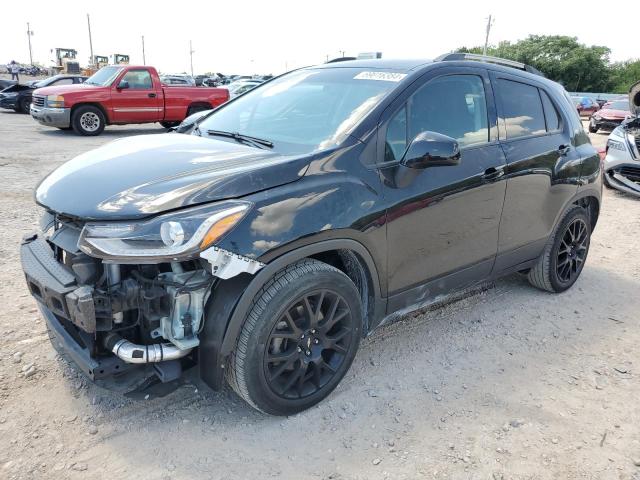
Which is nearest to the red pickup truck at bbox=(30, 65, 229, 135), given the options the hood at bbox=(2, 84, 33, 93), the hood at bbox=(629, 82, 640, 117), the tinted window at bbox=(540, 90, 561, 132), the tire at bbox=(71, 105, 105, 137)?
the tire at bbox=(71, 105, 105, 137)

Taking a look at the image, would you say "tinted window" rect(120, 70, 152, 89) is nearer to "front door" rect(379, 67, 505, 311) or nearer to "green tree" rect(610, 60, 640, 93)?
"front door" rect(379, 67, 505, 311)

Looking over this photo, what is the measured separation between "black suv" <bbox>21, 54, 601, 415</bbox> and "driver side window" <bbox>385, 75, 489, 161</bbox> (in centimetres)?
1

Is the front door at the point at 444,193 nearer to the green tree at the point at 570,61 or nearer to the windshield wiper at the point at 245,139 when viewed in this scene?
the windshield wiper at the point at 245,139

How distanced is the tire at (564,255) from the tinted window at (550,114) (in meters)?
0.72

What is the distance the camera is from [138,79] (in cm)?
1407

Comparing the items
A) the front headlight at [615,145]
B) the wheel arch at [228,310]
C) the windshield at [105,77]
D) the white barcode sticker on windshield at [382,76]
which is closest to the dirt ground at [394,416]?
the wheel arch at [228,310]

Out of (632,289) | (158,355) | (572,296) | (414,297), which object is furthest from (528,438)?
(632,289)

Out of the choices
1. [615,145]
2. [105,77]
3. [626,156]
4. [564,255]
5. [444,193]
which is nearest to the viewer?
[444,193]

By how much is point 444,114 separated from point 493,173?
53 centimetres

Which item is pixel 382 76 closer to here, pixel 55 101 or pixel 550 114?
pixel 550 114

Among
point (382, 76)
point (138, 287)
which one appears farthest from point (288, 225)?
point (382, 76)

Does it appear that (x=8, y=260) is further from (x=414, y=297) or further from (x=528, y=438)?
(x=528, y=438)

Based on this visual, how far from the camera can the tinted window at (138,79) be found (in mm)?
13973

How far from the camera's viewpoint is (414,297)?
3295mm
